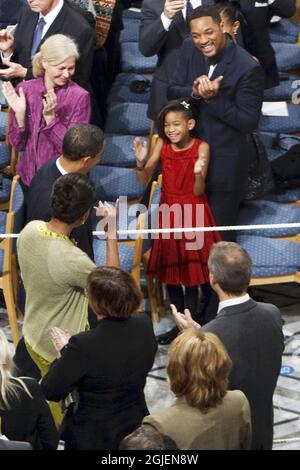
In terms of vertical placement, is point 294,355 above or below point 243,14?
below

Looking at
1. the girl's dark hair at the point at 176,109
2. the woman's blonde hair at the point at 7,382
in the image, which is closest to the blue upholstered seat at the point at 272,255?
the girl's dark hair at the point at 176,109

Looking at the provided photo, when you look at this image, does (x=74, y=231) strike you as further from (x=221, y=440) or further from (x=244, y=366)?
(x=221, y=440)

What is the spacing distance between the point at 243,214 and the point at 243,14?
1320 millimetres

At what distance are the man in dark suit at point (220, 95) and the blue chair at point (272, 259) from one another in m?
0.24

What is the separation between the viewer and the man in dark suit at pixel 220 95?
6.49 metres

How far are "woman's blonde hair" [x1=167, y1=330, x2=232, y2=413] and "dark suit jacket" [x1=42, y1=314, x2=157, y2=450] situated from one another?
37cm

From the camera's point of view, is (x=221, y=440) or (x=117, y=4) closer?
(x=221, y=440)

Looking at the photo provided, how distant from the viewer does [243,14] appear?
772cm

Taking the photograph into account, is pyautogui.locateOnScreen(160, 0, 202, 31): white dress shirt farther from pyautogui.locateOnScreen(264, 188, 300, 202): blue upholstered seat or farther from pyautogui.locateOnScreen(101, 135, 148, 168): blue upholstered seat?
pyautogui.locateOnScreen(264, 188, 300, 202): blue upholstered seat

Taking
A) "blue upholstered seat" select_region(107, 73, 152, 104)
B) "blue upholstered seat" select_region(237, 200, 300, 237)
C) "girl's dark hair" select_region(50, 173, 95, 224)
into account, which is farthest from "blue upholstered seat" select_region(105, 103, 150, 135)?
"girl's dark hair" select_region(50, 173, 95, 224)

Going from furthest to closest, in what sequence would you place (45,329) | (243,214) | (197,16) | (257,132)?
(257,132)
(243,214)
(197,16)
(45,329)

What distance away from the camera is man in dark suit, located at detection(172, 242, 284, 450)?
182 inches

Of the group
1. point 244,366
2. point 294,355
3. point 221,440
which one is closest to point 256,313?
point 244,366

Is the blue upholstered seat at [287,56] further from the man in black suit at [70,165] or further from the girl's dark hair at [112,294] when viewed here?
the girl's dark hair at [112,294]
